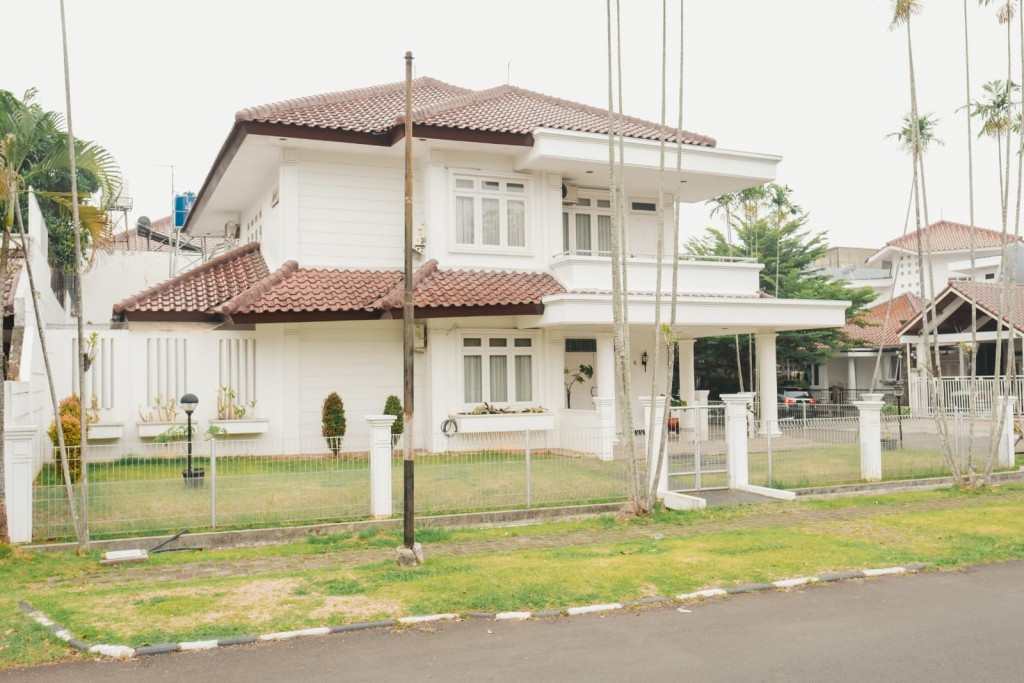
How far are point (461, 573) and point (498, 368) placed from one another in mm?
10398

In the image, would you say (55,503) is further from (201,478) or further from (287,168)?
(287,168)

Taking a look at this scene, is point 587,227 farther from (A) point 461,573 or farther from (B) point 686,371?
(A) point 461,573

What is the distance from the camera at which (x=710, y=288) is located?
20.3m

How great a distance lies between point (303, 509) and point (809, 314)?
1347 centimetres

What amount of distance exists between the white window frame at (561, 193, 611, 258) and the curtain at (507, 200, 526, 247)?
1.10 metres

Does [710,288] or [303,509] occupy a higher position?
[710,288]

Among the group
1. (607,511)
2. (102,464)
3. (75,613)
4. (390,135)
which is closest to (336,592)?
(75,613)

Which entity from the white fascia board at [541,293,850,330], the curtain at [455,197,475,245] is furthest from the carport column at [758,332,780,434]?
the curtain at [455,197,475,245]

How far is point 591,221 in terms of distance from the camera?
69.6 ft

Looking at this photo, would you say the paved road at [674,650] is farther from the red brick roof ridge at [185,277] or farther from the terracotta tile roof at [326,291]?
the red brick roof ridge at [185,277]

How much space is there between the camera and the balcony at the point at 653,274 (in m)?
18.9

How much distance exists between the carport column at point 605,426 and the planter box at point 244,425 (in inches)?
260

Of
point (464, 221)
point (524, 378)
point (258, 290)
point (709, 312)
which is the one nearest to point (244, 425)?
point (258, 290)

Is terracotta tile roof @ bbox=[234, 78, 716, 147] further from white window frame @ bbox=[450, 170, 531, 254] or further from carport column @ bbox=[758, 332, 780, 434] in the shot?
carport column @ bbox=[758, 332, 780, 434]
